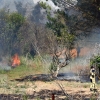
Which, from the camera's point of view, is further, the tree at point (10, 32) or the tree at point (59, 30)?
the tree at point (10, 32)

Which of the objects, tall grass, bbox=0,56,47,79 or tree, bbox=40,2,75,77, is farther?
tall grass, bbox=0,56,47,79

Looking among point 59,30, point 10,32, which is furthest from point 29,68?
point 10,32

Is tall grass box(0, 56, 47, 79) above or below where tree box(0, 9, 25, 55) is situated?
below

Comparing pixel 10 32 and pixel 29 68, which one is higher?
pixel 10 32

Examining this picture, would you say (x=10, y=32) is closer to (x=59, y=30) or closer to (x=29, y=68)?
(x=29, y=68)

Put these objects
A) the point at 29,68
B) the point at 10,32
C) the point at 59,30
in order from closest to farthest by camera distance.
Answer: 1. the point at 59,30
2. the point at 29,68
3. the point at 10,32

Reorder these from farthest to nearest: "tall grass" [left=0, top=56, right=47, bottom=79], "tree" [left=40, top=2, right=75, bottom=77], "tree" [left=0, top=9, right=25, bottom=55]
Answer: "tree" [left=0, top=9, right=25, bottom=55] → "tall grass" [left=0, top=56, right=47, bottom=79] → "tree" [left=40, top=2, right=75, bottom=77]

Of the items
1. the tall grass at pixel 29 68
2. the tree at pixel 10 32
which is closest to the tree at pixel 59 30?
the tall grass at pixel 29 68

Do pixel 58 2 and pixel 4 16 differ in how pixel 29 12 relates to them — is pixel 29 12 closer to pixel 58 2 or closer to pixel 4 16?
pixel 4 16

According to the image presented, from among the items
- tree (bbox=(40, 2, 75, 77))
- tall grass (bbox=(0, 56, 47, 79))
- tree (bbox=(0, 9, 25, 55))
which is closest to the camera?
tree (bbox=(40, 2, 75, 77))

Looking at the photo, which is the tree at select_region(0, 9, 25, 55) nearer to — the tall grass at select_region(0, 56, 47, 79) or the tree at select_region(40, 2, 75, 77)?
the tall grass at select_region(0, 56, 47, 79)

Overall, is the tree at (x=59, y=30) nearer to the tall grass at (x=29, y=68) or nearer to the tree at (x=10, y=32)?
the tall grass at (x=29, y=68)

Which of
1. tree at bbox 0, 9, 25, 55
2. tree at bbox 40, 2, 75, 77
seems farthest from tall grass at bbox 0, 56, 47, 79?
tree at bbox 0, 9, 25, 55

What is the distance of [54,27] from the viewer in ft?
53.0
